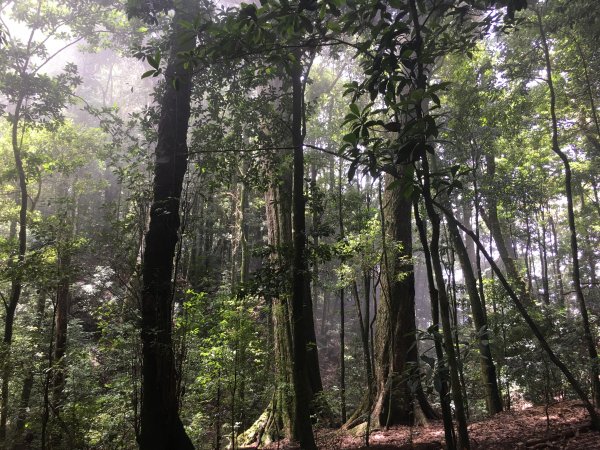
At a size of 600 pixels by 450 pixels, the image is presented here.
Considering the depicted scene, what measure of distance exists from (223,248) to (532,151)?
41.7ft

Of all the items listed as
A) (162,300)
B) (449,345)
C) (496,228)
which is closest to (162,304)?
(162,300)

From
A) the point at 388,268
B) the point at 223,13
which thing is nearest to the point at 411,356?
the point at 388,268

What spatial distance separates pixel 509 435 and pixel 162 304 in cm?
497

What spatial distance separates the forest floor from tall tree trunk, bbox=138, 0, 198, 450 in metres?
2.10

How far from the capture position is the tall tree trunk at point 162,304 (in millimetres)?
4285

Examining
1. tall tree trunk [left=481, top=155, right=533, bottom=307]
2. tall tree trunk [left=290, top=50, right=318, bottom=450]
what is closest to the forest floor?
tall tree trunk [left=290, top=50, right=318, bottom=450]

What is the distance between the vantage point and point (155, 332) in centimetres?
416

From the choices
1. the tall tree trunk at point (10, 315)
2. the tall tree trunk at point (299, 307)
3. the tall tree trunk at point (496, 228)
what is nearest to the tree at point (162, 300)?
the tall tree trunk at point (299, 307)

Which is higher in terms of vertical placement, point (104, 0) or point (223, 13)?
point (104, 0)

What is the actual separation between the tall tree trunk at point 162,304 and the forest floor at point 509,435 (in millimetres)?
2104

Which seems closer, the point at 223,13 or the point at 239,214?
the point at 223,13

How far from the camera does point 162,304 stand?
14.7 feet

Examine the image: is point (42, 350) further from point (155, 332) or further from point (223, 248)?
point (223, 248)

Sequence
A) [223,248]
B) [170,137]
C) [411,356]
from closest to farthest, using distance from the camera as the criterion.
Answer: [170,137] → [411,356] → [223,248]
